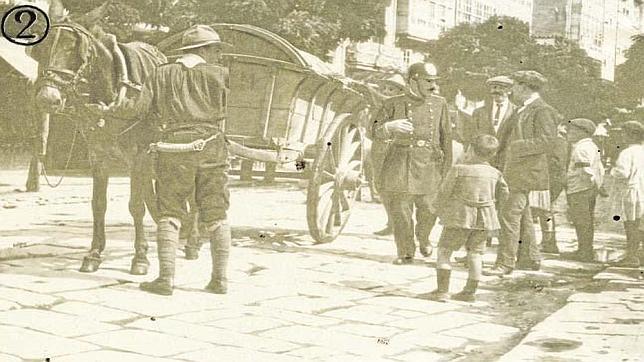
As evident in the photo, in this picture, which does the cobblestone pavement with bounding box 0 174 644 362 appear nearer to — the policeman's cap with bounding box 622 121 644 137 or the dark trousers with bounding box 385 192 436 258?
the dark trousers with bounding box 385 192 436 258

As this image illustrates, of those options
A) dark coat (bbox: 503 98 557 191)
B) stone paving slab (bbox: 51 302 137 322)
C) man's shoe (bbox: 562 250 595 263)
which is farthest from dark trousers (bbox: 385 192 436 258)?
stone paving slab (bbox: 51 302 137 322)

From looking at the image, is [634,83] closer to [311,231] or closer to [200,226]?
[311,231]

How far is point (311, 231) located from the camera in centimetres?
716

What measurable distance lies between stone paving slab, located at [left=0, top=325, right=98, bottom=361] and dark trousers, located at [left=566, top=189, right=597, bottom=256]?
477cm

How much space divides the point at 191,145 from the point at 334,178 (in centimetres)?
247

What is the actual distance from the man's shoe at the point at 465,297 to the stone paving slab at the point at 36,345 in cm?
239

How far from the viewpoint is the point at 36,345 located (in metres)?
3.79

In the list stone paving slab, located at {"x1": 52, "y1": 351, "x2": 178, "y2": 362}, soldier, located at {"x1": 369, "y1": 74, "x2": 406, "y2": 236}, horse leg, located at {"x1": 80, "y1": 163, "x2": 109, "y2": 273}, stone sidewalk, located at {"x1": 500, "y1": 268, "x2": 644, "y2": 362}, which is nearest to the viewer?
stone paving slab, located at {"x1": 52, "y1": 351, "x2": 178, "y2": 362}

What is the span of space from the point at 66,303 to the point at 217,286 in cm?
92

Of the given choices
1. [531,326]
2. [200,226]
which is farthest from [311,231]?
[531,326]

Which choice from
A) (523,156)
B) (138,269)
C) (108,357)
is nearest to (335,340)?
(108,357)

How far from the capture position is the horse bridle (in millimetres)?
5285

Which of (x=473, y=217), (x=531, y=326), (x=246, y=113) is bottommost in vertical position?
(x=531, y=326)

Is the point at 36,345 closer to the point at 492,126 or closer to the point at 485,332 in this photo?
the point at 485,332
